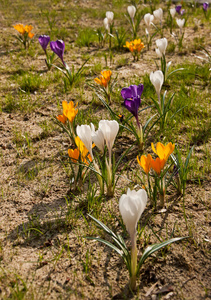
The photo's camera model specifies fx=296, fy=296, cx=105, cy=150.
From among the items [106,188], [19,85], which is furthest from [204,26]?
[106,188]

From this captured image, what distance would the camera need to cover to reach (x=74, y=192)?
2014mm

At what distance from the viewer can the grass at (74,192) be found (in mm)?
1483

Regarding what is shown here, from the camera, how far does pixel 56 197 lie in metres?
2.01

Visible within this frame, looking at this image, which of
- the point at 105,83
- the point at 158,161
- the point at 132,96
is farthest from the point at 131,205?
the point at 105,83

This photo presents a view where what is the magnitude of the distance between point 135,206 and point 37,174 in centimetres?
122

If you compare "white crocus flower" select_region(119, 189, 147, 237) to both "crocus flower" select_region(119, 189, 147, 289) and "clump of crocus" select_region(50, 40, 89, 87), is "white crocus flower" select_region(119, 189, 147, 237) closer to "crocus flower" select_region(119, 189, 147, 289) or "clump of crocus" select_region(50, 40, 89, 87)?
"crocus flower" select_region(119, 189, 147, 289)

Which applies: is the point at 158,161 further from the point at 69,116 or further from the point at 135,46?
the point at 135,46

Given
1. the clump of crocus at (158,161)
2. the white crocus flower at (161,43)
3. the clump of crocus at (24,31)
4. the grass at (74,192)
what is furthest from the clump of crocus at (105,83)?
the clump of crocus at (24,31)

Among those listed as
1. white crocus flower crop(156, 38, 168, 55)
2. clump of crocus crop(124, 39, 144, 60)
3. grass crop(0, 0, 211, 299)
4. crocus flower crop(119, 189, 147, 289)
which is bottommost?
grass crop(0, 0, 211, 299)

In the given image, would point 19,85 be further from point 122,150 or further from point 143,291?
point 143,291

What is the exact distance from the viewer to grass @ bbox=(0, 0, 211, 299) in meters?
1.48

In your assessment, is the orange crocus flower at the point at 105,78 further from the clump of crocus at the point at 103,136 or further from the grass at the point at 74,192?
the clump of crocus at the point at 103,136

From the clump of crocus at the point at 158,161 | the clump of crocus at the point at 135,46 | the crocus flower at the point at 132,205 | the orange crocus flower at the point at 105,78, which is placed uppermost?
the clump of crocus at the point at 135,46

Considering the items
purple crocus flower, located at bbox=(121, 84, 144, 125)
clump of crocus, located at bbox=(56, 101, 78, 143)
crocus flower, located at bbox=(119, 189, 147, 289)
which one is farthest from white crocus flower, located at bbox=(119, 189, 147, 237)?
clump of crocus, located at bbox=(56, 101, 78, 143)
